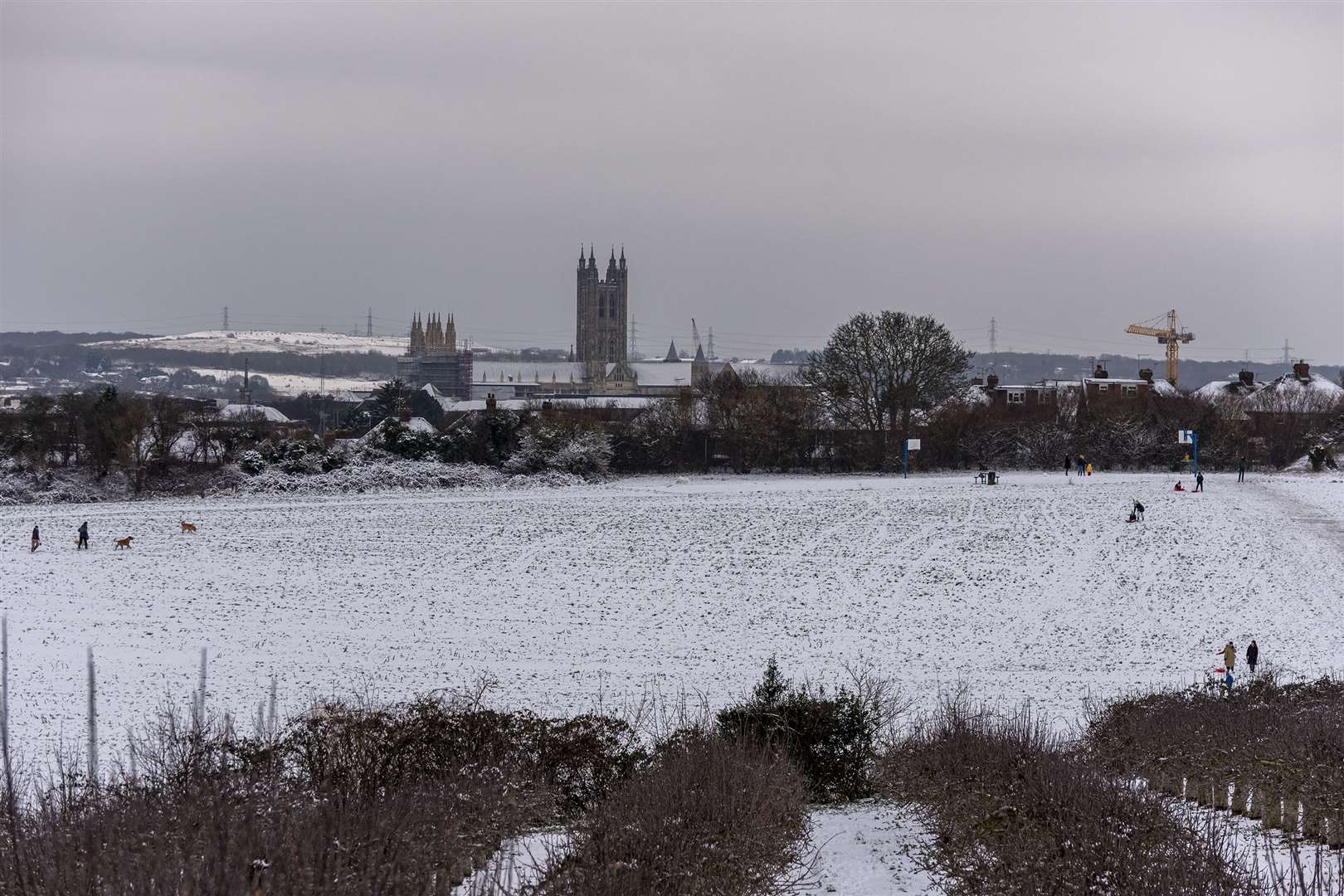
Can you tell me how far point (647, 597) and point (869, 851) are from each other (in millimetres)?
18601

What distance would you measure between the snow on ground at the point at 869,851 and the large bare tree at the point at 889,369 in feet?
192

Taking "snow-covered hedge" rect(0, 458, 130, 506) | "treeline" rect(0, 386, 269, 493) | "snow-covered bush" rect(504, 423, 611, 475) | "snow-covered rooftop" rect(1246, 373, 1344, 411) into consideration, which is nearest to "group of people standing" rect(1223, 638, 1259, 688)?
"snow-covered bush" rect(504, 423, 611, 475)

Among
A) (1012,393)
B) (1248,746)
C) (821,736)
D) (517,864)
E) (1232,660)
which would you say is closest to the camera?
(517,864)

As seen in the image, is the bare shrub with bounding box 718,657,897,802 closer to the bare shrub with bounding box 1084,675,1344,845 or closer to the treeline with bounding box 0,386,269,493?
the bare shrub with bounding box 1084,675,1344,845

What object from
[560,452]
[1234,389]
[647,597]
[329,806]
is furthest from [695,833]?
[1234,389]

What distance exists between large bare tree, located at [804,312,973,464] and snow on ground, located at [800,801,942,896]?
5841 centimetres

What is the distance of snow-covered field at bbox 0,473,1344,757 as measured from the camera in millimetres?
21500

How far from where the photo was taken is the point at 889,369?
71.7 m

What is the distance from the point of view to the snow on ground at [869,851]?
983cm

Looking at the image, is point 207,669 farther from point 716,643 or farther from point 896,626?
point 896,626

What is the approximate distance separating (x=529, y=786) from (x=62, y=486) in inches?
1964

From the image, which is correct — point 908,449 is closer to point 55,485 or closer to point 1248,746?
point 55,485

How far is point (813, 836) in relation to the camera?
1120 centimetres

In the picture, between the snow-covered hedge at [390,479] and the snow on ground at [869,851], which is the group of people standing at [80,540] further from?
the snow on ground at [869,851]
